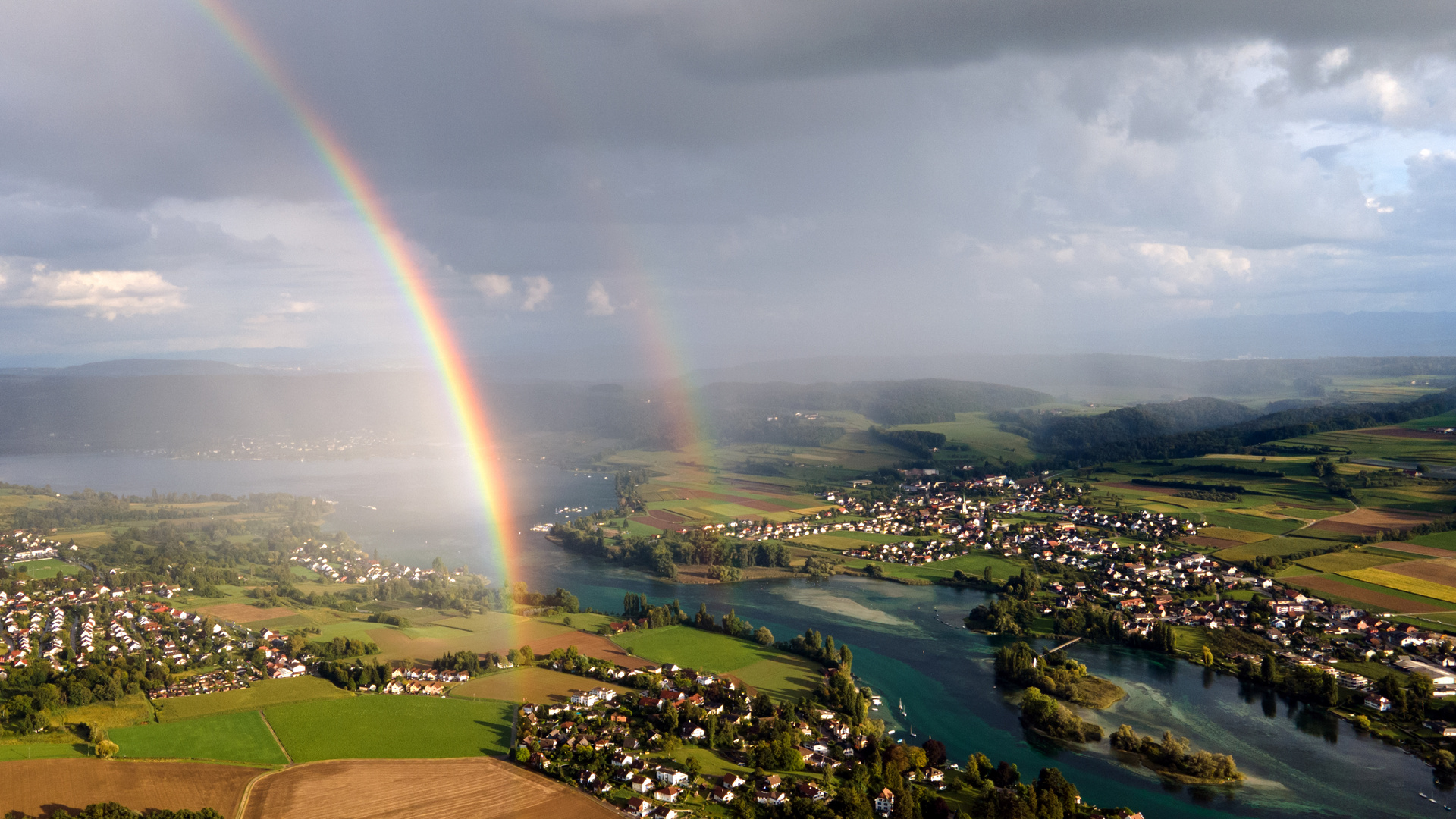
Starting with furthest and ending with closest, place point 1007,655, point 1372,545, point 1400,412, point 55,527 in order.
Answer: point 1400,412, point 55,527, point 1372,545, point 1007,655

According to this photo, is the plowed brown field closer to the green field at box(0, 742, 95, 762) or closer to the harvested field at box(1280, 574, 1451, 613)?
the harvested field at box(1280, 574, 1451, 613)

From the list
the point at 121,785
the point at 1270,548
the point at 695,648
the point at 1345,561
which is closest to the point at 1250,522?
the point at 1270,548

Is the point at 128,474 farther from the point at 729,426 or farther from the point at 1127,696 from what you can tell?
the point at 1127,696

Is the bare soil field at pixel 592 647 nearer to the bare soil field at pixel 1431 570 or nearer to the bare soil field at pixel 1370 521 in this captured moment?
the bare soil field at pixel 1431 570

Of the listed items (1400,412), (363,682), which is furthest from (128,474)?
(1400,412)

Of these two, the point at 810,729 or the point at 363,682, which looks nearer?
the point at 810,729

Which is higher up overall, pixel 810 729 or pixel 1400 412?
pixel 1400 412
